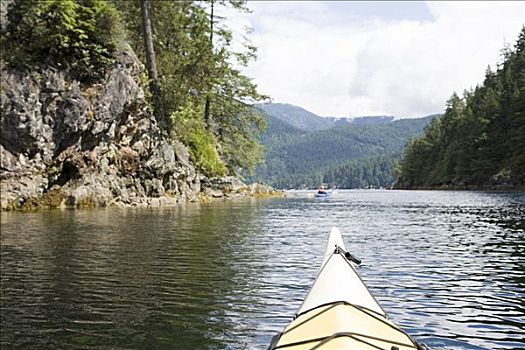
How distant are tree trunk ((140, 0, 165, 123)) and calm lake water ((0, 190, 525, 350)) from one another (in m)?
18.8

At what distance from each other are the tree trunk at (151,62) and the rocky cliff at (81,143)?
1.97 metres

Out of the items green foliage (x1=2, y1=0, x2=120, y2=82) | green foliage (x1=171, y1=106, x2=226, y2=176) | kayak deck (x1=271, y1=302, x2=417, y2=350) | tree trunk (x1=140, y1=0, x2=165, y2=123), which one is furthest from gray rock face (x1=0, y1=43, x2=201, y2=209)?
kayak deck (x1=271, y1=302, x2=417, y2=350)

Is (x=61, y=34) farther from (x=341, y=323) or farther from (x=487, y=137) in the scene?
(x=487, y=137)

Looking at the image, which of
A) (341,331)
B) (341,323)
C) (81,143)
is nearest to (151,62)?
(81,143)

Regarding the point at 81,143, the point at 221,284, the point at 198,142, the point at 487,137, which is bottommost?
the point at 221,284

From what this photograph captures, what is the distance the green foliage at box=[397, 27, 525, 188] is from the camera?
81.0 m

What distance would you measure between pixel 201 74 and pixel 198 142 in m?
6.26

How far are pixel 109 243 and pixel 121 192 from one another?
17304 mm

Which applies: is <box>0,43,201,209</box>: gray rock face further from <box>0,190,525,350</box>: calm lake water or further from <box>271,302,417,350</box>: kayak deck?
<box>271,302,417,350</box>: kayak deck

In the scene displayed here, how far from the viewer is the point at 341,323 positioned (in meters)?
4.52

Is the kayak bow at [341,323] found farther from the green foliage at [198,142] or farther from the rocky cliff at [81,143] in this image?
the green foliage at [198,142]

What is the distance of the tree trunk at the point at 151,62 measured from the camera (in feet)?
119

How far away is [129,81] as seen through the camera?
3183 centimetres

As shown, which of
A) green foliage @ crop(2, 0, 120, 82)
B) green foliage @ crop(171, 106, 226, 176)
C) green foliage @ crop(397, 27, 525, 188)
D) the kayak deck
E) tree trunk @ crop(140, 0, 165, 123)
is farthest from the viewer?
green foliage @ crop(397, 27, 525, 188)
